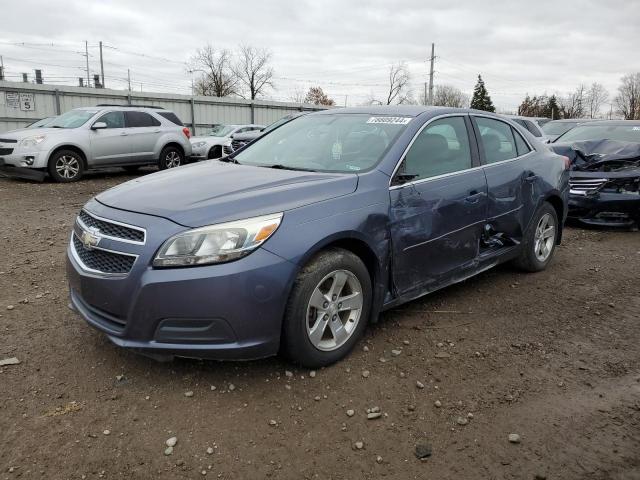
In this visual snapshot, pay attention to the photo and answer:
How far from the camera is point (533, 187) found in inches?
193

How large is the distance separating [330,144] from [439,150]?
84 centimetres

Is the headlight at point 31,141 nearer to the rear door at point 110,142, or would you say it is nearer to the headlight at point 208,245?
the rear door at point 110,142

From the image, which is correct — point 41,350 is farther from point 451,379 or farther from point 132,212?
point 451,379

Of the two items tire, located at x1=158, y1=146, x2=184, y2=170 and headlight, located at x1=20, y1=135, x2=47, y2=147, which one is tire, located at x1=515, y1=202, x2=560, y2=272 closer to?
headlight, located at x1=20, y1=135, x2=47, y2=147

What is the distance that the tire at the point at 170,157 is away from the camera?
41.9 ft

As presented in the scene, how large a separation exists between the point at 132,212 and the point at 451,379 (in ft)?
7.05

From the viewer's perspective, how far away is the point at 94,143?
37.3 ft

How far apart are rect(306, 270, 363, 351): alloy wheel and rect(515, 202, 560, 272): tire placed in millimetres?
2369

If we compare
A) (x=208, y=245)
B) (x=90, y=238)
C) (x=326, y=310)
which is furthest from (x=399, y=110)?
(x=90, y=238)

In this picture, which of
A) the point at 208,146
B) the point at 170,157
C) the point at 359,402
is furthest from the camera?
the point at 208,146

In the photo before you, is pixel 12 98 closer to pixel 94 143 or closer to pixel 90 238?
pixel 94 143

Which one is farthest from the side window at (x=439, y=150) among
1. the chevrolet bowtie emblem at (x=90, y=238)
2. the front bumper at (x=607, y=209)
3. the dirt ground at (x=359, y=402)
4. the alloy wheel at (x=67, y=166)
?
the alloy wheel at (x=67, y=166)

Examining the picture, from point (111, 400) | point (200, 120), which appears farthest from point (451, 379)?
point (200, 120)

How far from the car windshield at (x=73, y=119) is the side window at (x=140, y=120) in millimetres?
786
